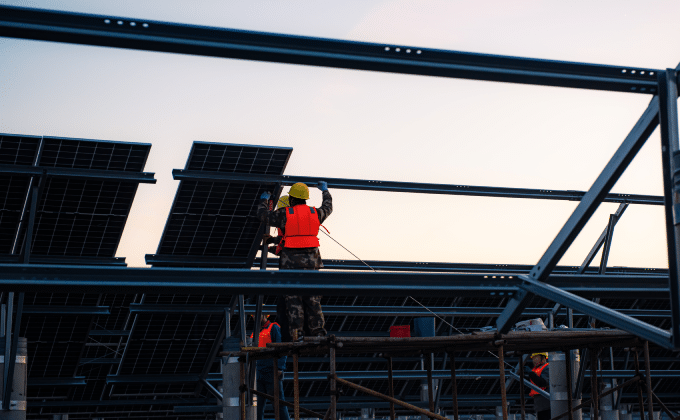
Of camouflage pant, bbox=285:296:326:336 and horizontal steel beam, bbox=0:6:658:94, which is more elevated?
horizontal steel beam, bbox=0:6:658:94

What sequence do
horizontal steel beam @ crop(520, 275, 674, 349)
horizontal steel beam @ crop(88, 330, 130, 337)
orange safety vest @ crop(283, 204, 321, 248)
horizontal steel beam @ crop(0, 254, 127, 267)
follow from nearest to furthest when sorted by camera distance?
horizontal steel beam @ crop(520, 275, 674, 349)
orange safety vest @ crop(283, 204, 321, 248)
horizontal steel beam @ crop(0, 254, 127, 267)
horizontal steel beam @ crop(88, 330, 130, 337)

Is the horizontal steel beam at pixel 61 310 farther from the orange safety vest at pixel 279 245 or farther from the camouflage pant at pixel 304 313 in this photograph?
the camouflage pant at pixel 304 313

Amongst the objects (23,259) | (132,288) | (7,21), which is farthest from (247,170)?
(7,21)

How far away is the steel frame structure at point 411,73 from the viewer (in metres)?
5.23

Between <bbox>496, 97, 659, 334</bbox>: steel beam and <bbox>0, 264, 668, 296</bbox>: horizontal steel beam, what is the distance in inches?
17.7

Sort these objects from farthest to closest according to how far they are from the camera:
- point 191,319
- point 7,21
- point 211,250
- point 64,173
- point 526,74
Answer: point 191,319, point 211,250, point 64,173, point 526,74, point 7,21

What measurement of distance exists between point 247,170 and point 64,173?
2.75 meters

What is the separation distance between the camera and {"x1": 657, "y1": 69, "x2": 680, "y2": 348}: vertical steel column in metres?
5.30

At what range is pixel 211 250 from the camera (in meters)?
13.0

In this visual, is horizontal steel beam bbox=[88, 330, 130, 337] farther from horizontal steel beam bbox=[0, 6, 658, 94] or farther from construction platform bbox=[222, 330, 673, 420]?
horizontal steel beam bbox=[0, 6, 658, 94]

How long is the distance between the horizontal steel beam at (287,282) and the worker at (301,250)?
14.4 feet

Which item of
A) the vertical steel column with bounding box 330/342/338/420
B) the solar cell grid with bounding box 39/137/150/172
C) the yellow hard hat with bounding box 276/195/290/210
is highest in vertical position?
the solar cell grid with bounding box 39/137/150/172

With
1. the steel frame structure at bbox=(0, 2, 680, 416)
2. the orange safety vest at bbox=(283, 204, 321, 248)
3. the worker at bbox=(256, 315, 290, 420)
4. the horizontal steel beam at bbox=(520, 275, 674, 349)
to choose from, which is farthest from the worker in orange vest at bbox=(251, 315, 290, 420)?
the horizontal steel beam at bbox=(520, 275, 674, 349)

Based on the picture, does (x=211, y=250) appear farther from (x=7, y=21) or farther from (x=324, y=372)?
(x=7, y=21)
